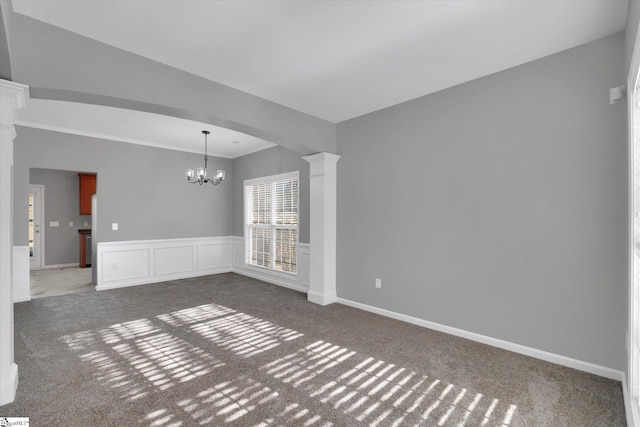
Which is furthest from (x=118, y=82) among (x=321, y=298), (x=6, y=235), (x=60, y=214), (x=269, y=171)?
(x=60, y=214)

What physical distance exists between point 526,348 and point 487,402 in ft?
3.17

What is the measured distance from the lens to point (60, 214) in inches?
310

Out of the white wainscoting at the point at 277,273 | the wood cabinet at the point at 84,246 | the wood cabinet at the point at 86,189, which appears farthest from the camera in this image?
the wood cabinet at the point at 84,246

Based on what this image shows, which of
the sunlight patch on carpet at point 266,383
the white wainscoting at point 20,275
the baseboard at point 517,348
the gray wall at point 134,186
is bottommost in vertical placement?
the sunlight patch on carpet at point 266,383

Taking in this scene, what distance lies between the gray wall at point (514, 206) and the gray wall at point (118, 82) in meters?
1.68

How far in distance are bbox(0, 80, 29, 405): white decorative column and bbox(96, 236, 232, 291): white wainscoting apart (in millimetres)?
3525

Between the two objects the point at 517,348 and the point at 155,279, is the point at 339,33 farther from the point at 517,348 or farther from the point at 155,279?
the point at 155,279

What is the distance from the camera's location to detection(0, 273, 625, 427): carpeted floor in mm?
1957

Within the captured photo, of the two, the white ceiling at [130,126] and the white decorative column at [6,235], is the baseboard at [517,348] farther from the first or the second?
the white ceiling at [130,126]

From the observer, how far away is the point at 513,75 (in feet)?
9.32

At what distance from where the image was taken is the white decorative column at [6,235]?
2008 millimetres

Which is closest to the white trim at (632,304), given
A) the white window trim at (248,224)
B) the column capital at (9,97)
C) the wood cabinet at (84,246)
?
the column capital at (9,97)

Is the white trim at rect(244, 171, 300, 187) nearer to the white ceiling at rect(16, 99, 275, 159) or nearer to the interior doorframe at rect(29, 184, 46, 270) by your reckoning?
the white ceiling at rect(16, 99, 275, 159)

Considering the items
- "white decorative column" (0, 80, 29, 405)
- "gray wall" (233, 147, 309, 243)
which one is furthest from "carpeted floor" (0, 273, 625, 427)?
"gray wall" (233, 147, 309, 243)
